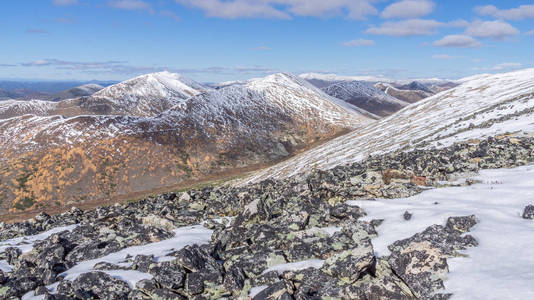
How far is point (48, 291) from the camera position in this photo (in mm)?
10570

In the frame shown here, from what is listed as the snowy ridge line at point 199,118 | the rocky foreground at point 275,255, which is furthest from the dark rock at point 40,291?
the snowy ridge line at point 199,118

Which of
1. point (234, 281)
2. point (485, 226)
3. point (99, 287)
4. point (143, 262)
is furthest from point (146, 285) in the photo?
point (485, 226)

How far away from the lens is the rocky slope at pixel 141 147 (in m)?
89.5

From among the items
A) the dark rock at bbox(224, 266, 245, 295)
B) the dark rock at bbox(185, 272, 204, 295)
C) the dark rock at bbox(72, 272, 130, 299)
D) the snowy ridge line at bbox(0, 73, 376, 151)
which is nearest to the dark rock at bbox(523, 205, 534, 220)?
the dark rock at bbox(224, 266, 245, 295)

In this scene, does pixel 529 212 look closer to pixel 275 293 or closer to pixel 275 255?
pixel 275 255

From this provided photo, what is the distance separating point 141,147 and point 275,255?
355 ft

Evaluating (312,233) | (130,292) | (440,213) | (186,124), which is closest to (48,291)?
(130,292)

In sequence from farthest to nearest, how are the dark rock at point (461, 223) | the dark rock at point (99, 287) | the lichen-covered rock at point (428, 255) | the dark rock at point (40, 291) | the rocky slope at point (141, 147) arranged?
the rocky slope at point (141, 147) → the dark rock at point (461, 223) → the dark rock at point (40, 291) → the dark rock at point (99, 287) → the lichen-covered rock at point (428, 255)

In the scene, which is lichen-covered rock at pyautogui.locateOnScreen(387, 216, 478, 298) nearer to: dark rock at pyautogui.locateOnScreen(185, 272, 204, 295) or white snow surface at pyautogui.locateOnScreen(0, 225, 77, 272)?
dark rock at pyautogui.locateOnScreen(185, 272, 204, 295)

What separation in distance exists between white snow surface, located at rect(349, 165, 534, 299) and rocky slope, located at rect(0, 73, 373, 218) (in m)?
87.4

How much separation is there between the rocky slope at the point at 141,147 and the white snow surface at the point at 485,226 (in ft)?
287

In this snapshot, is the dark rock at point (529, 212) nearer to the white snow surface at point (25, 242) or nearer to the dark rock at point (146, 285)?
the dark rock at point (146, 285)

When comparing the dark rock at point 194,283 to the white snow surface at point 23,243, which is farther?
the white snow surface at point 23,243

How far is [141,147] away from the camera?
110000mm
